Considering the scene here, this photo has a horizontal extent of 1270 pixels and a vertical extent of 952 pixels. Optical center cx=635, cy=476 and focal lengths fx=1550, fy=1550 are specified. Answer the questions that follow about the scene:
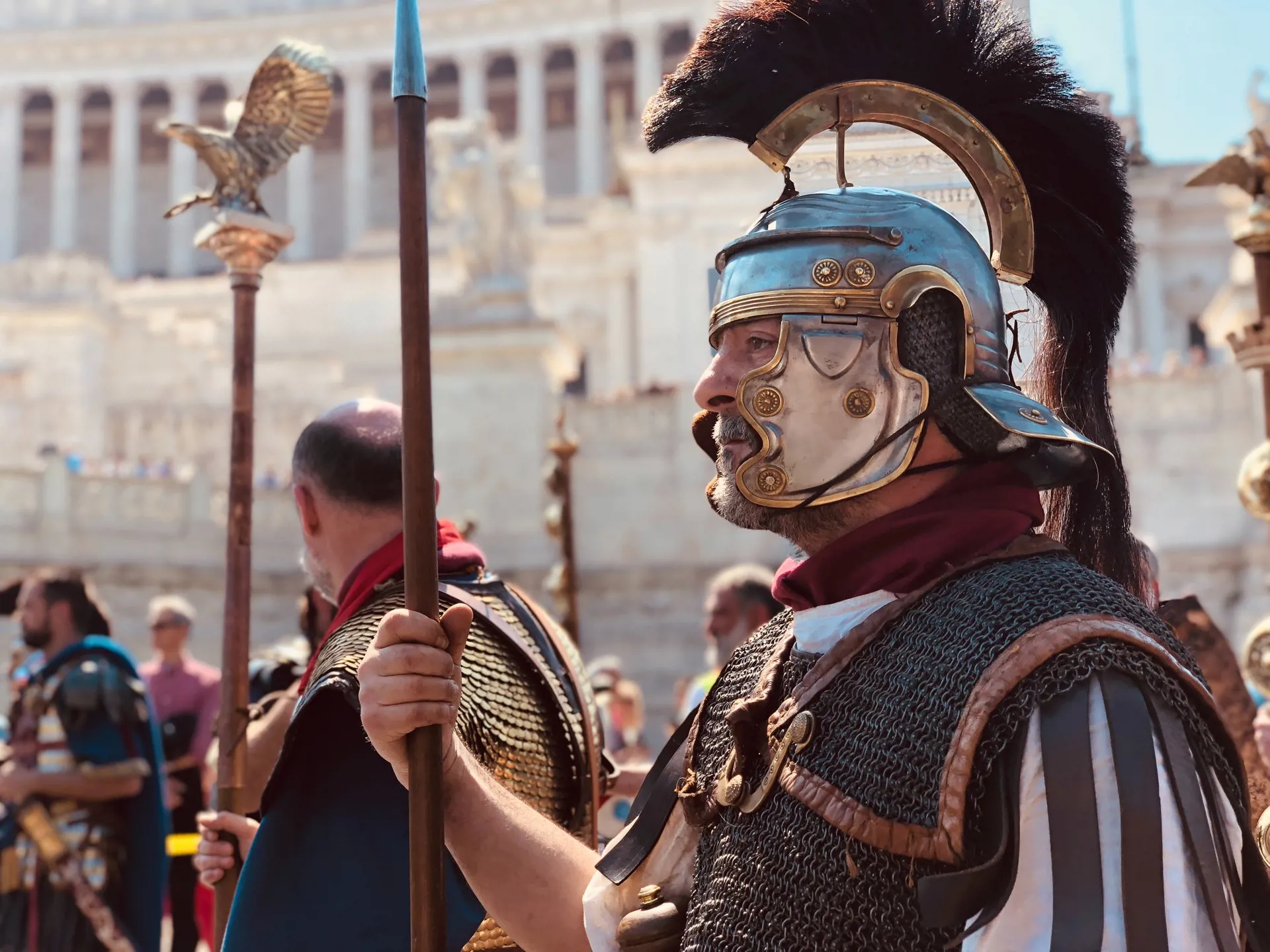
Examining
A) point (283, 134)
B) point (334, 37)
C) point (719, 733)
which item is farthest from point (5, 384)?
point (719, 733)

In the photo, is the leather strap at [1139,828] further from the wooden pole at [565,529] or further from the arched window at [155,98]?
the arched window at [155,98]

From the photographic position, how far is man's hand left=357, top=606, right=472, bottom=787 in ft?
7.57

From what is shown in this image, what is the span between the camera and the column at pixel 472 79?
2370 inches

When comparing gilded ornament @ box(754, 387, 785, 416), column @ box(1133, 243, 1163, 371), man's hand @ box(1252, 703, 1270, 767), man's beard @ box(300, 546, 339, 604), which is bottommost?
man's hand @ box(1252, 703, 1270, 767)

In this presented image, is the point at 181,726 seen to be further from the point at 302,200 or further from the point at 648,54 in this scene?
the point at 302,200

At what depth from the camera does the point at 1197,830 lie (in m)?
1.78

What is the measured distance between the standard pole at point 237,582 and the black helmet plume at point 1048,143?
7.17 feet

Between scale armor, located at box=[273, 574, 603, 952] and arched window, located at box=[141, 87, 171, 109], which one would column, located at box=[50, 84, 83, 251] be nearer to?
arched window, located at box=[141, 87, 171, 109]

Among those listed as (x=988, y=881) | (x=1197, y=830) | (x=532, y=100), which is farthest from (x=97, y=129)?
(x=1197, y=830)

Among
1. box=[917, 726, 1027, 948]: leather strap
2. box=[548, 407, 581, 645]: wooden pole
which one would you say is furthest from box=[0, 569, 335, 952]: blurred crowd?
box=[917, 726, 1027, 948]: leather strap

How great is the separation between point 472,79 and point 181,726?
55.1 meters

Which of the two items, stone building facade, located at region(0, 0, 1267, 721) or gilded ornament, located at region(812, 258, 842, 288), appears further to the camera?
stone building facade, located at region(0, 0, 1267, 721)

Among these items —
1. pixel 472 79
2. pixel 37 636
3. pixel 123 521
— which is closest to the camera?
pixel 37 636

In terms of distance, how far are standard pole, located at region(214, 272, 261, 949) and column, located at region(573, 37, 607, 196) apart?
169 ft
